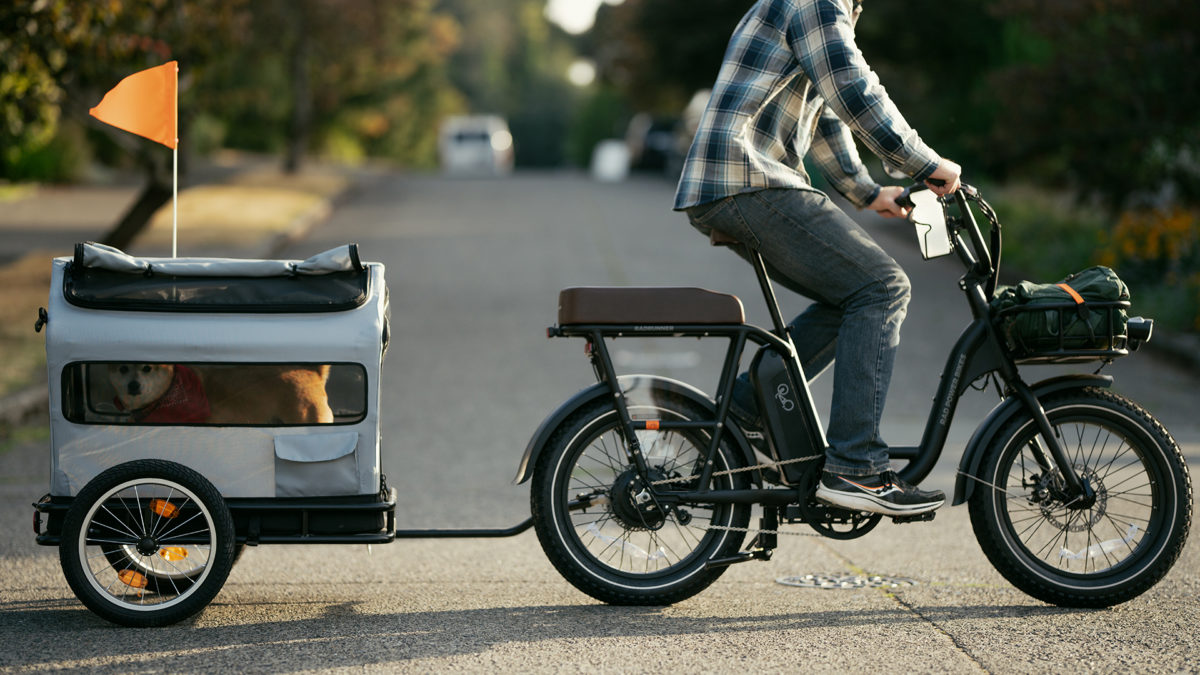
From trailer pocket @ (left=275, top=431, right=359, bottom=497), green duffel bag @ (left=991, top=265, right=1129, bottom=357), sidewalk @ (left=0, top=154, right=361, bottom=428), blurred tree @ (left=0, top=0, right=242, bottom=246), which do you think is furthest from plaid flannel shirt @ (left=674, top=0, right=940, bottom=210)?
blurred tree @ (left=0, top=0, right=242, bottom=246)

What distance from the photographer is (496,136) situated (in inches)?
1976

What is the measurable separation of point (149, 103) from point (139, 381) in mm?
1053

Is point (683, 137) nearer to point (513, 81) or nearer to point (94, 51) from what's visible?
point (94, 51)

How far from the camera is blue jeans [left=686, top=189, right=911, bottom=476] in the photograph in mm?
4523

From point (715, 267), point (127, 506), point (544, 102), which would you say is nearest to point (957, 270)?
point (715, 267)

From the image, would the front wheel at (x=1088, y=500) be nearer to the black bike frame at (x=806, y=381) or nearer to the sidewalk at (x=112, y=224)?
the black bike frame at (x=806, y=381)

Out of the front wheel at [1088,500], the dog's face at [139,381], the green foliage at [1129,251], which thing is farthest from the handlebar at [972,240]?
the green foliage at [1129,251]

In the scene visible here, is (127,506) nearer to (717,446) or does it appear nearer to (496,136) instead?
(717,446)

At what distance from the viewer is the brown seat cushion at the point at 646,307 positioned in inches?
181

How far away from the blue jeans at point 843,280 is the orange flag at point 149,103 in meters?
1.87

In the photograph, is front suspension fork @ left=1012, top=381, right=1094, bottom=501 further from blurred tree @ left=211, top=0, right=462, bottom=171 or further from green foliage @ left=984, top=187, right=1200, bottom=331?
blurred tree @ left=211, top=0, right=462, bottom=171

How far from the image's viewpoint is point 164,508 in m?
4.45

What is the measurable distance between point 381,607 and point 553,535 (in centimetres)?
66

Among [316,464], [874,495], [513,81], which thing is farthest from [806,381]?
[513,81]
